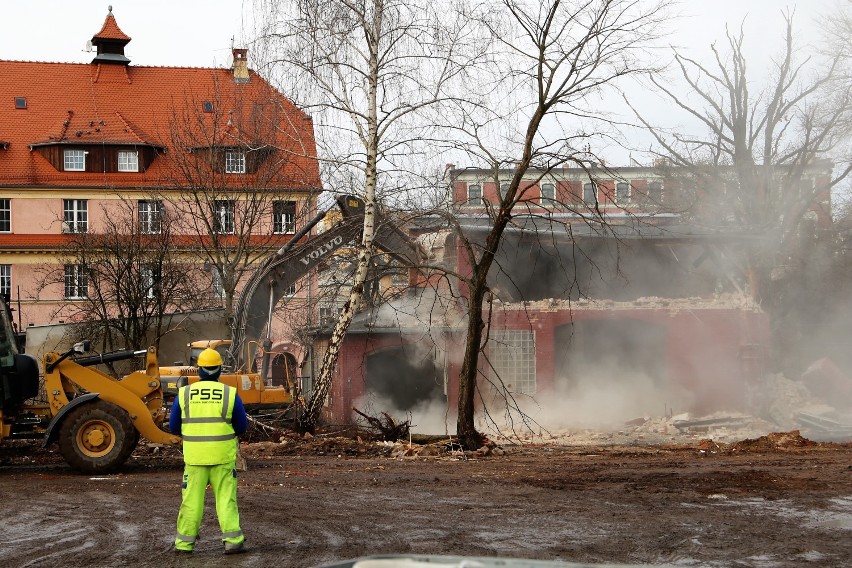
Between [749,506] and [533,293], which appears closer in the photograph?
[749,506]

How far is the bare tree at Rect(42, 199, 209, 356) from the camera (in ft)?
119

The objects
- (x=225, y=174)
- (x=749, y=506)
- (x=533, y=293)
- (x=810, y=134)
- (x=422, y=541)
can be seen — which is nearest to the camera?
(x=422, y=541)

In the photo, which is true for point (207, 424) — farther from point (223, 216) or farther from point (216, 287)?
point (216, 287)

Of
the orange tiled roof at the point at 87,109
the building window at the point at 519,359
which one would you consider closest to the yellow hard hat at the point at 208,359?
the building window at the point at 519,359

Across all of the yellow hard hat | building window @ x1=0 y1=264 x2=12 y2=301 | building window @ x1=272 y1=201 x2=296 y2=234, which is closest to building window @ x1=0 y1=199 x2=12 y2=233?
building window @ x1=0 y1=264 x2=12 y2=301

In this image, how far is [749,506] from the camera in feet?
38.6

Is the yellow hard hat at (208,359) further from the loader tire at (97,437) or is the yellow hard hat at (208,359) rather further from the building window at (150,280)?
the building window at (150,280)

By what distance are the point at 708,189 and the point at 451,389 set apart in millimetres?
16508

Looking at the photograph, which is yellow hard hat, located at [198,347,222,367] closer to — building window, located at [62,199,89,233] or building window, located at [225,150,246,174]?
building window, located at [225,150,246,174]

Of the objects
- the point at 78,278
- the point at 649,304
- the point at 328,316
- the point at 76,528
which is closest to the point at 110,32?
the point at 78,278

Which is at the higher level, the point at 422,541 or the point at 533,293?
the point at 533,293

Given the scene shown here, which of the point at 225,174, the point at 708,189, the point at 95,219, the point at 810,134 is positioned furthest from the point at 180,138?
the point at 810,134

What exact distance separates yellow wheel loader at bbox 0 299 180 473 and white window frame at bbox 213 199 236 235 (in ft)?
60.0

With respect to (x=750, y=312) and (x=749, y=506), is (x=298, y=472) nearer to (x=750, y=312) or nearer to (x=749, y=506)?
(x=749, y=506)
